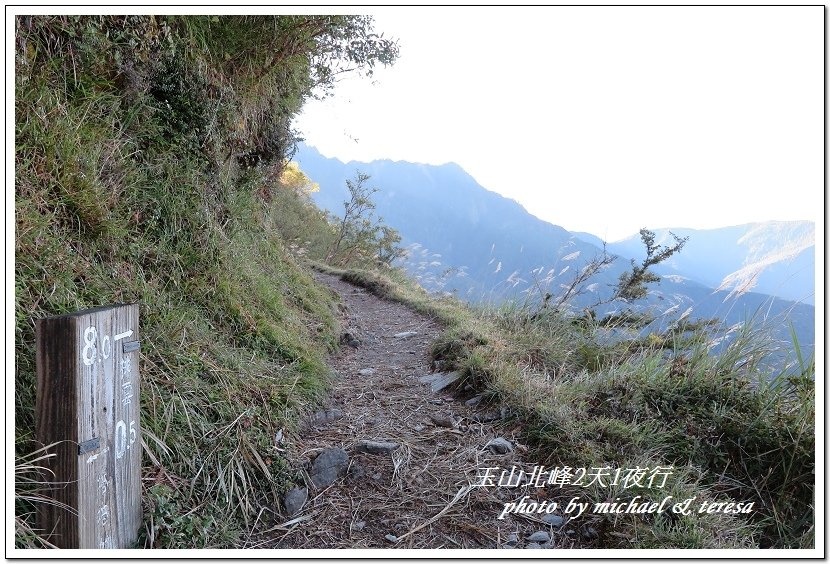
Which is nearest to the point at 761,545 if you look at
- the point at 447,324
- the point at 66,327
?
the point at 66,327

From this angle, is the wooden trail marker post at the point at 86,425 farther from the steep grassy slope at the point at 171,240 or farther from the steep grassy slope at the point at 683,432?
the steep grassy slope at the point at 683,432

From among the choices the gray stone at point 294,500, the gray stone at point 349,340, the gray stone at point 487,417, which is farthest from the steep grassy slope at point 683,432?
the gray stone at point 349,340

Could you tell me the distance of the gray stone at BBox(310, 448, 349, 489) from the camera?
223cm

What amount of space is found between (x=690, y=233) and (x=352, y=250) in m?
10.8

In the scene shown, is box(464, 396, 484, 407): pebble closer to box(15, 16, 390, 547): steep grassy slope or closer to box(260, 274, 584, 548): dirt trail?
box(260, 274, 584, 548): dirt trail

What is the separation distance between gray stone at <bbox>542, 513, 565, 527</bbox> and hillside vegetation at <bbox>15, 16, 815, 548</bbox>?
0.18 metres

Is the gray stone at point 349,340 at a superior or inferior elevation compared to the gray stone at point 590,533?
superior

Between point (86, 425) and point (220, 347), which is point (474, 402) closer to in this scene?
point (220, 347)

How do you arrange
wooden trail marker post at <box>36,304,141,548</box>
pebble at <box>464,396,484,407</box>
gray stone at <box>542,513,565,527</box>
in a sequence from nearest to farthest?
wooden trail marker post at <box>36,304,141,548</box> → gray stone at <box>542,513,565,527</box> → pebble at <box>464,396,484,407</box>

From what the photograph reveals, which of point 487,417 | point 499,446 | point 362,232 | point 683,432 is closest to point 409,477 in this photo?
point 499,446

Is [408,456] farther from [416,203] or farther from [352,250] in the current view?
[416,203]

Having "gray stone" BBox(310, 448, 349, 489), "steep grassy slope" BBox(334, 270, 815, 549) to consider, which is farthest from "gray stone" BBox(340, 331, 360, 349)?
"gray stone" BBox(310, 448, 349, 489)

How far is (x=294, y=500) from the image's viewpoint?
2.08m

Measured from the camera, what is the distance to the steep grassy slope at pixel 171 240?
1.87 metres
